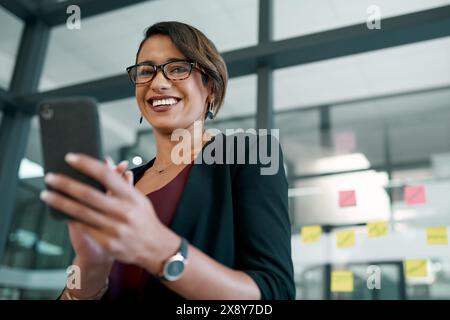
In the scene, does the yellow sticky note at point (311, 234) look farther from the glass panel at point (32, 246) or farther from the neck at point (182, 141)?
the neck at point (182, 141)

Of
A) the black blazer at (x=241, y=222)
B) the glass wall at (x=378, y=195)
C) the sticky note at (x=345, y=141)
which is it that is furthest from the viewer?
the sticky note at (x=345, y=141)

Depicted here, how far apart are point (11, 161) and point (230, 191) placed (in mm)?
1769

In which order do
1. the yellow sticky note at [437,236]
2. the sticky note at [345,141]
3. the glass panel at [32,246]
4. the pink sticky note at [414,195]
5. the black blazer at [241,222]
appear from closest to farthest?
1. the black blazer at [241,222]
2. the yellow sticky note at [437,236]
3. the pink sticky note at [414,195]
4. the glass panel at [32,246]
5. the sticky note at [345,141]

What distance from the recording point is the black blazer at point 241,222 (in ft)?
1.72

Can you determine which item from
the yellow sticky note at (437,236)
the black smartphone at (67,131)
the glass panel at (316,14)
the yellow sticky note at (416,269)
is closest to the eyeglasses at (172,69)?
the black smartphone at (67,131)

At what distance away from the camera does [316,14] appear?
1.89m

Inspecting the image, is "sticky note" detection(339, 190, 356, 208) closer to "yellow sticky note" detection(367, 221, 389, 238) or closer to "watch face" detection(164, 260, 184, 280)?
"yellow sticky note" detection(367, 221, 389, 238)

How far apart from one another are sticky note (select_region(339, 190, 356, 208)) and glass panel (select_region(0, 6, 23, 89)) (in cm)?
166

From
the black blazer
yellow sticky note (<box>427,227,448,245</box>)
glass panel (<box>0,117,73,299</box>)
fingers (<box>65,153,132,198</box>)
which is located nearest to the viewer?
fingers (<box>65,153,132,198</box>)

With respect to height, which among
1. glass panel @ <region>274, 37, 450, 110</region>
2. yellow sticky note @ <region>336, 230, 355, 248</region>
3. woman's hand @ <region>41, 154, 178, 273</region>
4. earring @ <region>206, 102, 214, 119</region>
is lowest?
woman's hand @ <region>41, 154, 178, 273</region>

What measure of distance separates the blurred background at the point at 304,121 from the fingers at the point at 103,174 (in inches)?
50.2

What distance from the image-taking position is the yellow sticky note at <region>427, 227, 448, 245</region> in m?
1.74

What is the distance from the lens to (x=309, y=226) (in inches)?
82.6

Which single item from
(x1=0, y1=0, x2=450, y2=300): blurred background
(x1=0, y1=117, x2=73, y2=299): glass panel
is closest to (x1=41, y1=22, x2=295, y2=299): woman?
(x1=0, y1=0, x2=450, y2=300): blurred background
